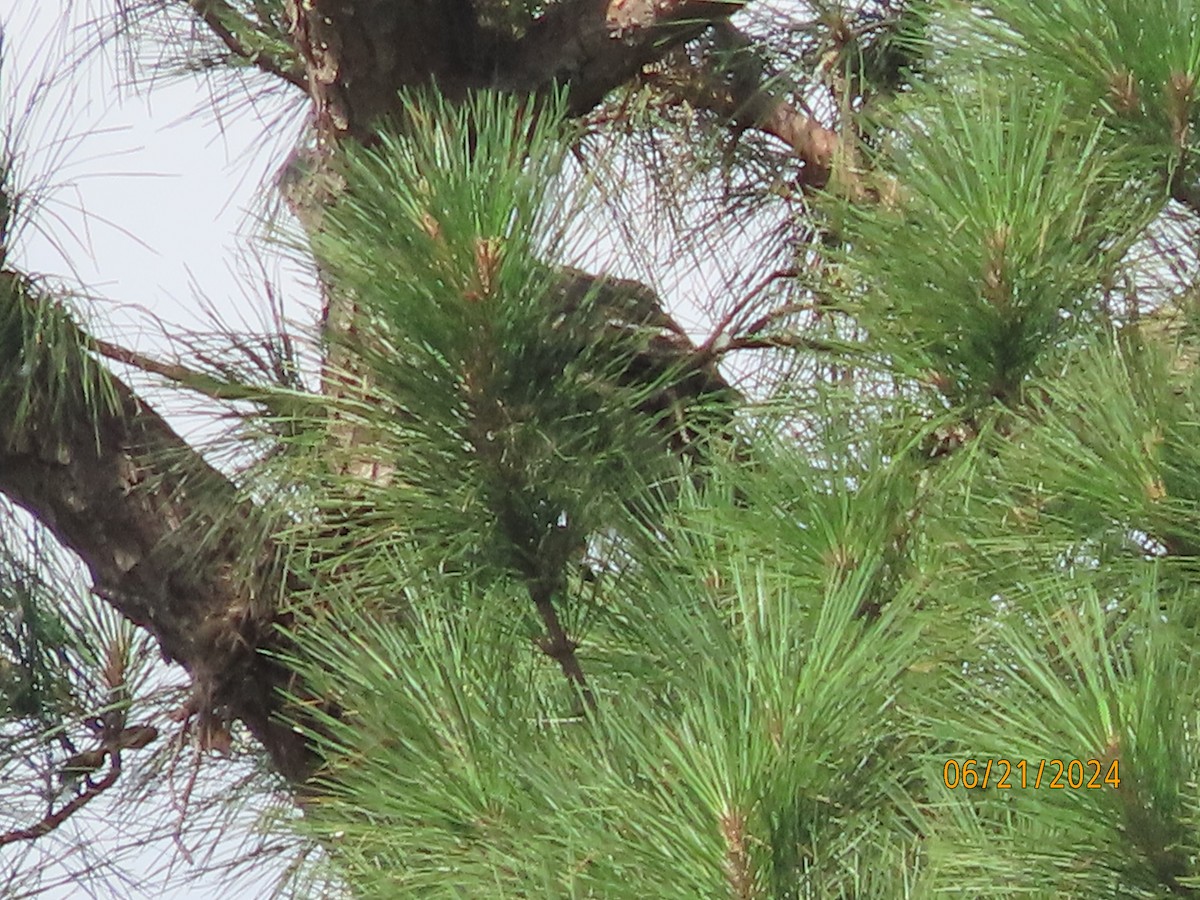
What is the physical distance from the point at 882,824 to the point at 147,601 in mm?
370

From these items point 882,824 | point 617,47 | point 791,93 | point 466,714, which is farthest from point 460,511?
point 791,93

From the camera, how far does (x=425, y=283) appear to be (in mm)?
518

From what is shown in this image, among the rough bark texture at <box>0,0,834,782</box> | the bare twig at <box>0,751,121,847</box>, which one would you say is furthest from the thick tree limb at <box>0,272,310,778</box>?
the bare twig at <box>0,751,121,847</box>

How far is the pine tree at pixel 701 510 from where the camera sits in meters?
0.44

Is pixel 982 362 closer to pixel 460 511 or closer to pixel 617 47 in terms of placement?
pixel 460 511

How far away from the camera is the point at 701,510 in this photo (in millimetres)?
588

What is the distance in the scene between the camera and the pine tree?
0.44m

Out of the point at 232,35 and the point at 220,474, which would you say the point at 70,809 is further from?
the point at 232,35
